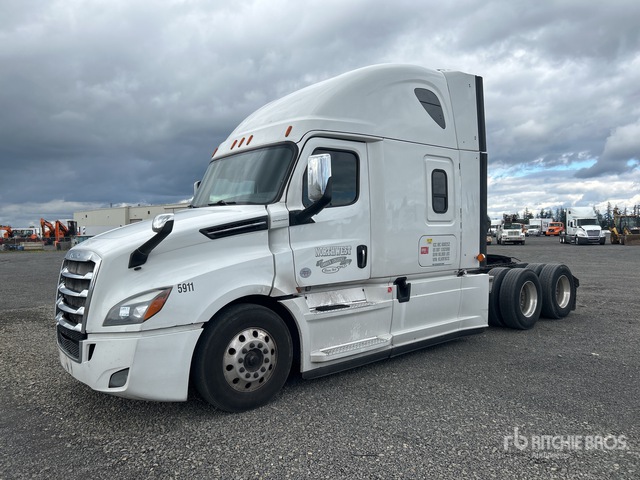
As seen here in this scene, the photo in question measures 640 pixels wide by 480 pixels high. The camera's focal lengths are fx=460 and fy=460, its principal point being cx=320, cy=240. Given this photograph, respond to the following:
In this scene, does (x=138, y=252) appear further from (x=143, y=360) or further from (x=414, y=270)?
(x=414, y=270)

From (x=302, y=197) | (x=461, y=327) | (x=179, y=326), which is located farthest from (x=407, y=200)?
(x=179, y=326)

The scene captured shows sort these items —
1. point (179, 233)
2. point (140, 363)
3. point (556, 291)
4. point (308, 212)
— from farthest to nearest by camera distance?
point (556, 291) < point (308, 212) < point (179, 233) < point (140, 363)

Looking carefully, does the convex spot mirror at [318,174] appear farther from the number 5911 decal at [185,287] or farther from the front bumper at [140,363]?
the front bumper at [140,363]

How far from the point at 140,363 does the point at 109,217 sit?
67.9 meters

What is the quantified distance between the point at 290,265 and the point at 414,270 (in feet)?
6.08

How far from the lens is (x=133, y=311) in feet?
11.8

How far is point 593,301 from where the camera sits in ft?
32.8

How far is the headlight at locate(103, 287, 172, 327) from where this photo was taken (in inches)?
141

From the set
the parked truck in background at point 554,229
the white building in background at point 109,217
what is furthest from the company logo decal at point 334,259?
the parked truck in background at point 554,229

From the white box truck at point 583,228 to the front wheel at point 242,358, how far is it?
41.1 metres

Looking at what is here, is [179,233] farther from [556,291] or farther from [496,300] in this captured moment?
[556,291]

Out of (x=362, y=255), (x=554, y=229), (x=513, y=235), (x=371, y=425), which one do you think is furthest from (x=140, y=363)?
(x=554, y=229)

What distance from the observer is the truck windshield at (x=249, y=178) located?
Answer: 4.52m

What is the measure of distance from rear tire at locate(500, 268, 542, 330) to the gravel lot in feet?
Result: 4.12
